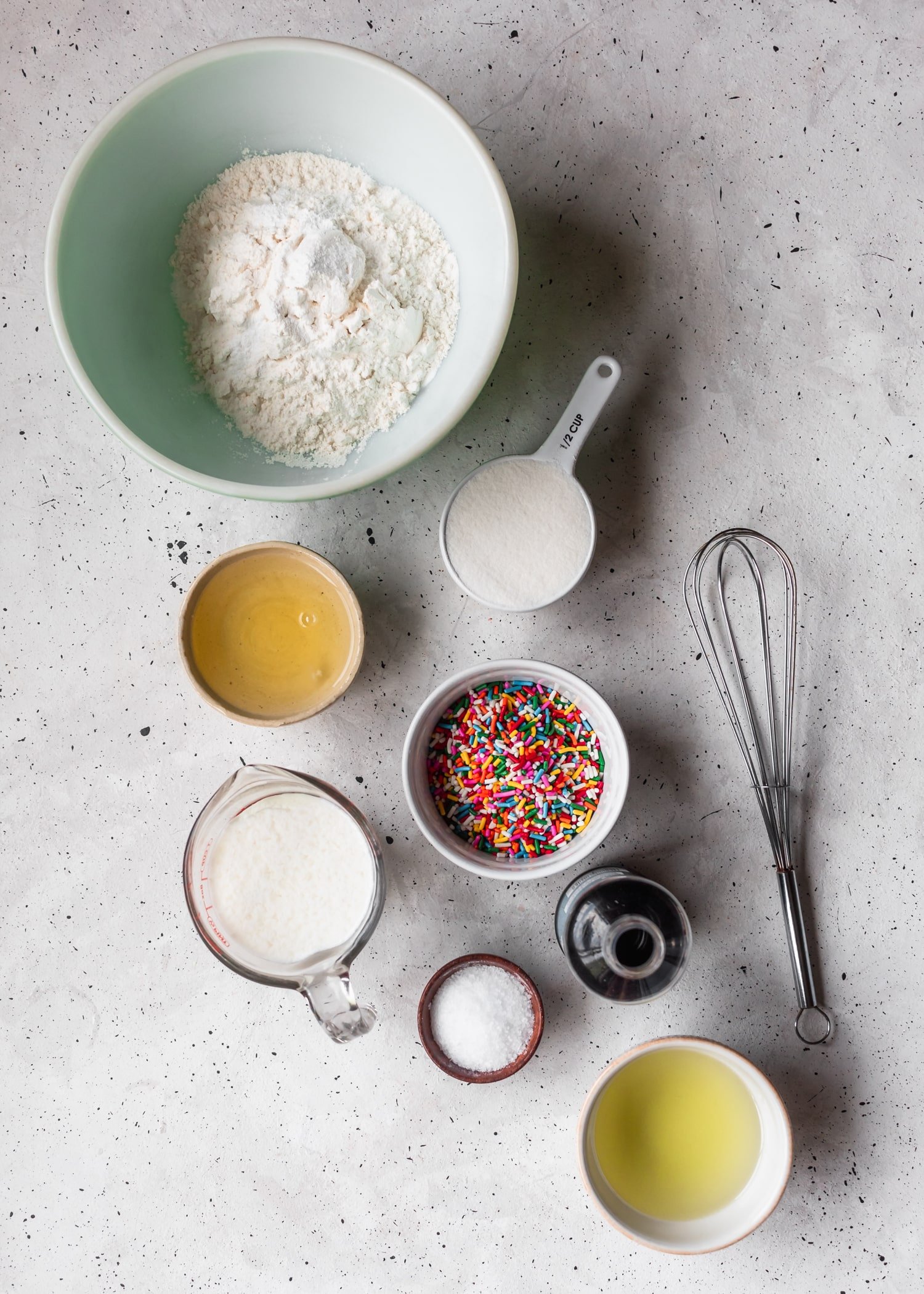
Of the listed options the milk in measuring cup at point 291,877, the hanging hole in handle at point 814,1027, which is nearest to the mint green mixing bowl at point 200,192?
the milk in measuring cup at point 291,877

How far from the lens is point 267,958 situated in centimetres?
99

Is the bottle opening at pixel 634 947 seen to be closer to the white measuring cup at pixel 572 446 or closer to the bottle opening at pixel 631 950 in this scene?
the bottle opening at pixel 631 950

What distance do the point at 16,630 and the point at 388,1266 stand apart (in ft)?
2.95

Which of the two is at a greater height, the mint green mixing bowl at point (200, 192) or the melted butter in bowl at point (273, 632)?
the mint green mixing bowl at point (200, 192)

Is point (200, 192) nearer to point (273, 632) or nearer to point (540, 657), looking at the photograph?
point (273, 632)

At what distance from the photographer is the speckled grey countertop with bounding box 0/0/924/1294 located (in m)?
1.08

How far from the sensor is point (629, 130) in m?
1.08

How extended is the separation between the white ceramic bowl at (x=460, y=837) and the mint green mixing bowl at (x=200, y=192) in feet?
0.85

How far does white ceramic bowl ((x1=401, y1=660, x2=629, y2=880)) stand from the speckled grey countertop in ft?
0.26

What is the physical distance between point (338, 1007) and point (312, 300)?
0.75 meters

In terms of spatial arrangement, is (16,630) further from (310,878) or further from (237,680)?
(310,878)

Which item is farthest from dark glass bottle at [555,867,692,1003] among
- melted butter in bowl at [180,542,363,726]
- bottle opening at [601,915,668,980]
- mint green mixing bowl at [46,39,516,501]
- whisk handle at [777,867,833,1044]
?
mint green mixing bowl at [46,39,516,501]

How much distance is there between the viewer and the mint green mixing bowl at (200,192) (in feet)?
2.97

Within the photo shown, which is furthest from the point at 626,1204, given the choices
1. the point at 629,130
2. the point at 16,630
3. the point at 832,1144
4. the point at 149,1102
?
the point at 629,130
